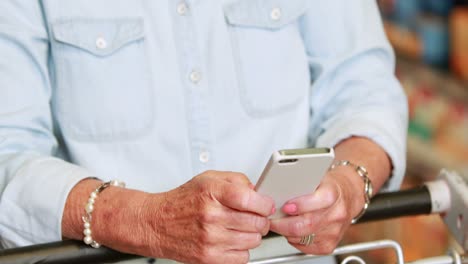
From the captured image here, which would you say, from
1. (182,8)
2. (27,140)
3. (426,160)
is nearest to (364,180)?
(182,8)

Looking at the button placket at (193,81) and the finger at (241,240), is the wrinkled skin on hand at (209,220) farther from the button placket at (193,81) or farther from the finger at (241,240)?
the button placket at (193,81)

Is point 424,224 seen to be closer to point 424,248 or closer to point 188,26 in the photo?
point 424,248

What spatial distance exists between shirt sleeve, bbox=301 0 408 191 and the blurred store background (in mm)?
1018

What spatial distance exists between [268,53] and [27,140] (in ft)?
1.21

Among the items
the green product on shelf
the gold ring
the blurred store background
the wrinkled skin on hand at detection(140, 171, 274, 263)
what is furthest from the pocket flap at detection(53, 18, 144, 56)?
the green product on shelf

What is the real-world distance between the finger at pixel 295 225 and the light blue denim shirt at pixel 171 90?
0.25m

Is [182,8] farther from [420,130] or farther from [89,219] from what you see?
[420,130]

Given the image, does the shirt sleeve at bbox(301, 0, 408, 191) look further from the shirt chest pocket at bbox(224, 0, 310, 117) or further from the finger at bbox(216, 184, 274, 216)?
the finger at bbox(216, 184, 274, 216)

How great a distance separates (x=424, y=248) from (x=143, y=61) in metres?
1.39

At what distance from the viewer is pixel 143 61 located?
1094mm

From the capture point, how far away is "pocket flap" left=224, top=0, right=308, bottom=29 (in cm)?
112

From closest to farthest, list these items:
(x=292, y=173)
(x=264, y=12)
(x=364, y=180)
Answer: (x=292, y=173) → (x=364, y=180) → (x=264, y=12)

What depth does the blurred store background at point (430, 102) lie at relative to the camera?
7.24 feet

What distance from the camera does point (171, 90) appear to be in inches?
43.5
